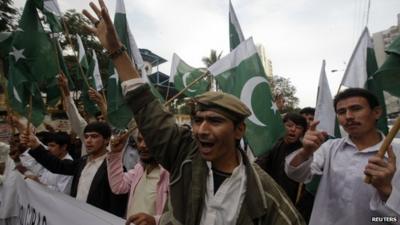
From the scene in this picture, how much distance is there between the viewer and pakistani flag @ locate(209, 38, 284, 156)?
3027 mm

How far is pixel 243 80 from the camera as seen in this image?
3289 millimetres

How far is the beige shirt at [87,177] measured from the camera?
3066 millimetres

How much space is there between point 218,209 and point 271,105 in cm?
172

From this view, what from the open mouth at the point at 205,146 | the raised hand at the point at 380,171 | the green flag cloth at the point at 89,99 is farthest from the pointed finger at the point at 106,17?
the green flag cloth at the point at 89,99

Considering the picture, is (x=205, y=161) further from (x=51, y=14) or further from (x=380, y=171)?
(x=51, y=14)

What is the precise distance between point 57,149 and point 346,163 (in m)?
3.31

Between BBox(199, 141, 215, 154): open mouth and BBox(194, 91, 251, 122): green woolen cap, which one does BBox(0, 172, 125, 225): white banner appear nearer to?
BBox(199, 141, 215, 154): open mouth

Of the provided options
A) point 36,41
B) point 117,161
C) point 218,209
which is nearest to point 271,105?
point 117,161

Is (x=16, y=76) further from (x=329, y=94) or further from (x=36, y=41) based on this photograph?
(x=329, y=94)

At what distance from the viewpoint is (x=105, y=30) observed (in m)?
1.73

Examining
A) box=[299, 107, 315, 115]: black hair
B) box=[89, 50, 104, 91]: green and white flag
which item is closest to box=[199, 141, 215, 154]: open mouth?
box=[299, 107, 315, 115]: black hair

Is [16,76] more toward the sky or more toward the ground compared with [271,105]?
more toward the sky

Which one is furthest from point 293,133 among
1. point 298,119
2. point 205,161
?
point 205,161

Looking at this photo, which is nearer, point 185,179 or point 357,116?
point 185,179
